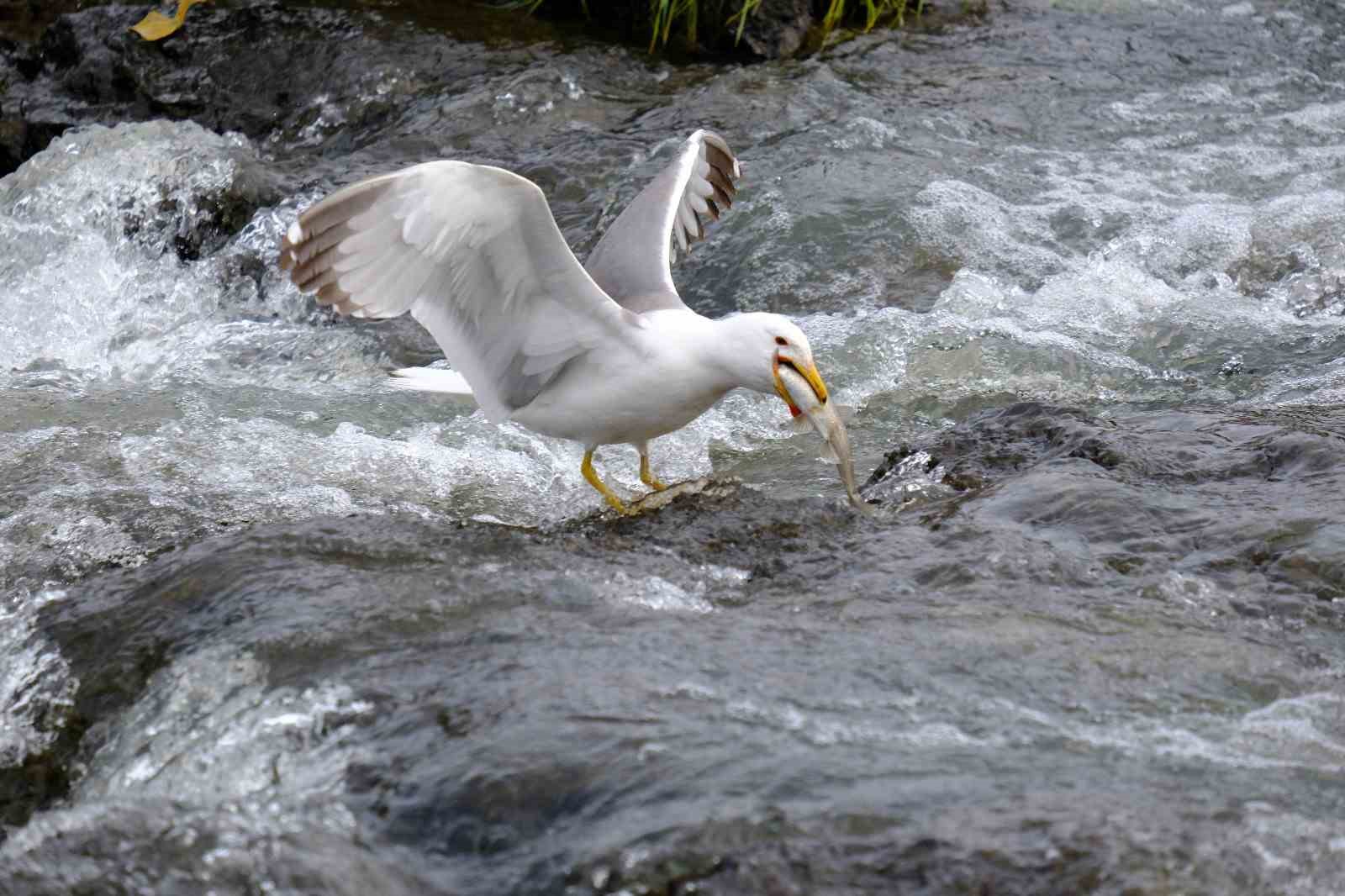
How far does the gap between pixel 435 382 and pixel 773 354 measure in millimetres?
1173

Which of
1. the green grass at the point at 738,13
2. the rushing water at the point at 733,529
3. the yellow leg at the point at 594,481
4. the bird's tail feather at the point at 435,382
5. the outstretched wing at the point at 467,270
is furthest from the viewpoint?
the green grass at the point at 738,13

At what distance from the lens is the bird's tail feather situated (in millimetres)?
4875

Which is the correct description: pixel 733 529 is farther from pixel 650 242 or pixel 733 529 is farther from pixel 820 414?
pixel 650 242

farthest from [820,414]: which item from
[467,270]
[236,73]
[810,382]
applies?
[236,73]

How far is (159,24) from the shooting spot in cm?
853

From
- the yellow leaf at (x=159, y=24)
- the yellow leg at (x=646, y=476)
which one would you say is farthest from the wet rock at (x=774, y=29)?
the yellow leg at (x=646, y=476)

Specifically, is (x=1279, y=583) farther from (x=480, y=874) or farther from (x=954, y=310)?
(x=954, y=310)

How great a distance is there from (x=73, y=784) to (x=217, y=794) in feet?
1.66

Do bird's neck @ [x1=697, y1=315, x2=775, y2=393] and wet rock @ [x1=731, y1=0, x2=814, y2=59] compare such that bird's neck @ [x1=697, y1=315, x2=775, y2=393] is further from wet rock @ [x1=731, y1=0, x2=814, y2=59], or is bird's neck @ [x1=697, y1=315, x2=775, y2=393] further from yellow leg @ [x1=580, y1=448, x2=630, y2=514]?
wet rock @ [x1=731, y1=0, x2=814, y2=59]

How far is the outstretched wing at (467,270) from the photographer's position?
4160mm

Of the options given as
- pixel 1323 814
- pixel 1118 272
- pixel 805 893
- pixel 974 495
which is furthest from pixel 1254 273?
pixel 805 893

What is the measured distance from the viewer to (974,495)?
4.07 m

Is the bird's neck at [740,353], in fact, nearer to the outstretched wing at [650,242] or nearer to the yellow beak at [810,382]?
the yellow beak at [810,382]

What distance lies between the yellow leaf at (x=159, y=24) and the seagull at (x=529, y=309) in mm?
4383
